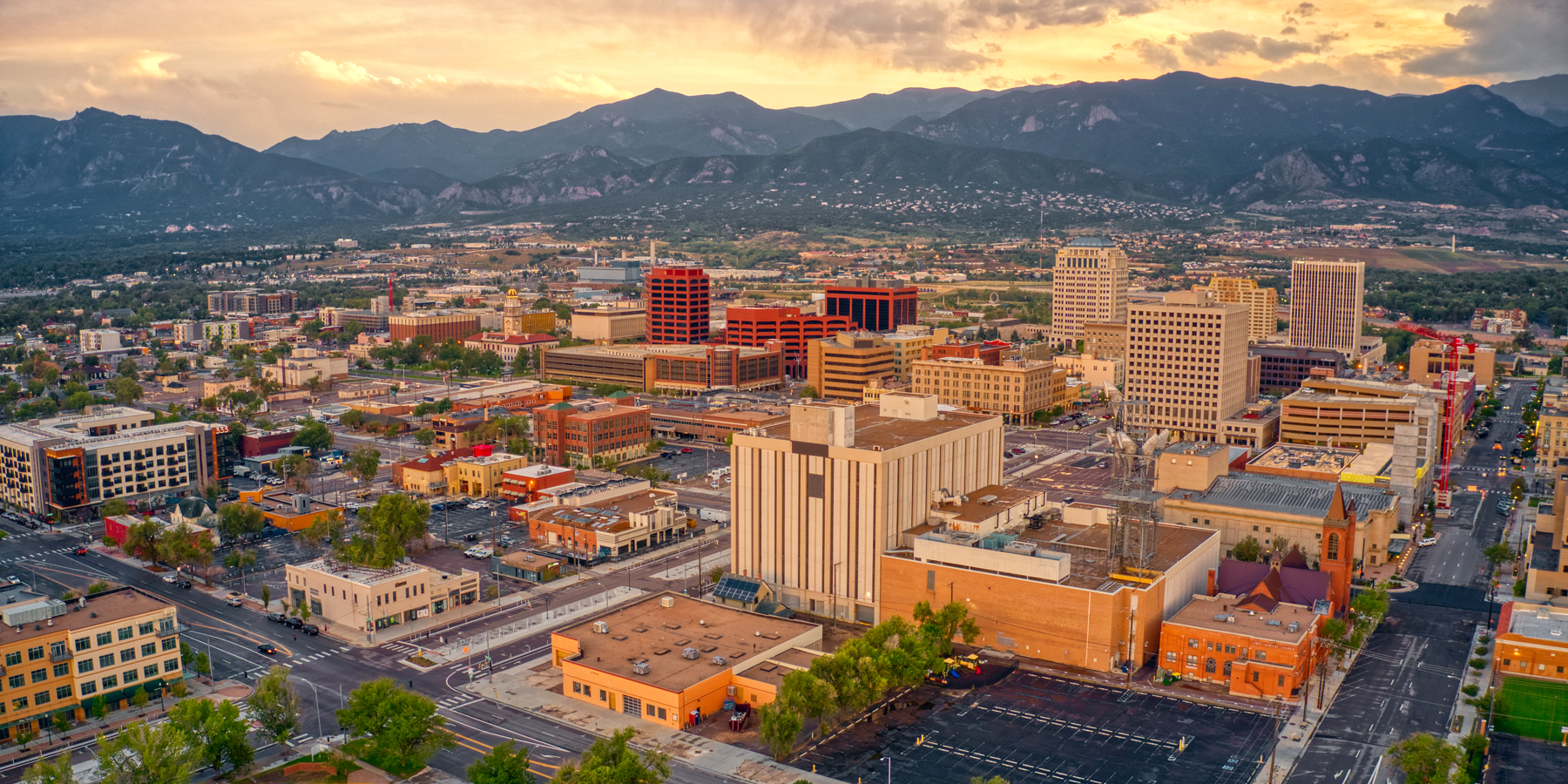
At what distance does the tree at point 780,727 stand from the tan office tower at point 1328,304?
160 m

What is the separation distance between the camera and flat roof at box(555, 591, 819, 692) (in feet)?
201

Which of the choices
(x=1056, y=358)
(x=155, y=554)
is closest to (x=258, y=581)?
(x=155, y=554)

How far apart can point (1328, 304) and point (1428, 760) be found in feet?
519

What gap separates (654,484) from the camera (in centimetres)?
10869

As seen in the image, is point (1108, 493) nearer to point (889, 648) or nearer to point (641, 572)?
point (889, 648)

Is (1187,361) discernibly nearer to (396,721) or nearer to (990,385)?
(990,385)

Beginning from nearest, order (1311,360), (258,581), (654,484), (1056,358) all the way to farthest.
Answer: (258,581) → (654,484) → (1311,360) → (1056,358)

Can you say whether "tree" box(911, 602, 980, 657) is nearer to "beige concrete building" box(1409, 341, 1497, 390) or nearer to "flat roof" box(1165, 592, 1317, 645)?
"flat roof" box(1165, 592, 1317, 645)

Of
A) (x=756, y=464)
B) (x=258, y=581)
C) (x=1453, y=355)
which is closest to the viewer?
(x=756, y=464)

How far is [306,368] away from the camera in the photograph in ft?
600

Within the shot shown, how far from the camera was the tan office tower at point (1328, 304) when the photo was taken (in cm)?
18775

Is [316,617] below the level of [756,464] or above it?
below

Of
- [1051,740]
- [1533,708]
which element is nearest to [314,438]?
[1051,740]

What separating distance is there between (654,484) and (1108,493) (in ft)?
162
